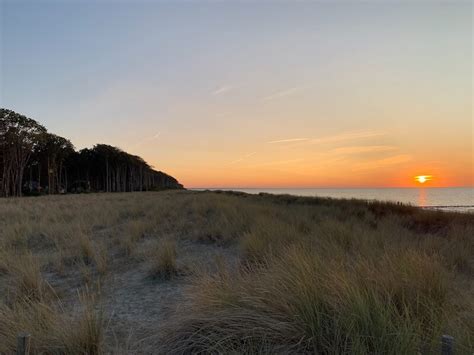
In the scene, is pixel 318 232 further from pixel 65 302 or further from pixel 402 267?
pixel 65 302

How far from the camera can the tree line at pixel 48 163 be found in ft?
136

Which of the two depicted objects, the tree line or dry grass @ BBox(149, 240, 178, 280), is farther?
the tree line

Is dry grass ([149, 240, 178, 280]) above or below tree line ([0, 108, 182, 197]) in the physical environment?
below

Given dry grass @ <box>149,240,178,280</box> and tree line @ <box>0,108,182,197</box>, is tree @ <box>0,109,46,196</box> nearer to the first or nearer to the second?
tree line @ <box>0,108,182,197</box>

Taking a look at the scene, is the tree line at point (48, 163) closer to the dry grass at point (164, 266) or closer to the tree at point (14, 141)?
the tree at point (14, 141)

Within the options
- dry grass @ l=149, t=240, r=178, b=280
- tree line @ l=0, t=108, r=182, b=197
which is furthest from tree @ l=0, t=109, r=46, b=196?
dry grass @ l=149, t=240, r=178, b=280

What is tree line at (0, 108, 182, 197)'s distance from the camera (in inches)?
1635

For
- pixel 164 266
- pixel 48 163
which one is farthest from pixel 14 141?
pixel 164 266

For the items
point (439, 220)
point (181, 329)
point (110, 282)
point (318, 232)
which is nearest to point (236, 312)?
point (181, 329)

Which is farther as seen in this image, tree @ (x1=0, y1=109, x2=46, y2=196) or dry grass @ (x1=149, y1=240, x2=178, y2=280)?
tree @ (x1=0, y1=109, x2=46, y2=196)

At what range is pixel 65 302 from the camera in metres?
4.38

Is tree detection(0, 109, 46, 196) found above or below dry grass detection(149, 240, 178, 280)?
above

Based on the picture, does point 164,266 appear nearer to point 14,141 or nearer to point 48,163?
point 14,141

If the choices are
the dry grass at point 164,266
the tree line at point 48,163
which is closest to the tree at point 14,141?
the tree line at point 48,163
